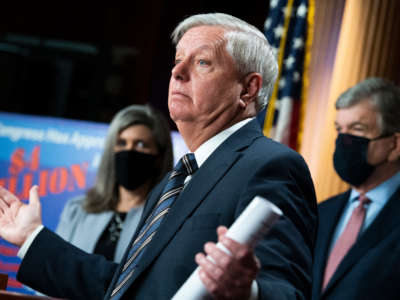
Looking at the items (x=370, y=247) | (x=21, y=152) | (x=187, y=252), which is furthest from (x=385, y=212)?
(x=21, y=152)

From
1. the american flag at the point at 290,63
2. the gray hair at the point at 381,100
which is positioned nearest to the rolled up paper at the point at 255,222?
the gray hair at the point at 381,100

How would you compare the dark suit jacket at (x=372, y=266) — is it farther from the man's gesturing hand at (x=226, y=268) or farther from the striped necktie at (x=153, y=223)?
the man's gesturing hand at (x=226, y=268)

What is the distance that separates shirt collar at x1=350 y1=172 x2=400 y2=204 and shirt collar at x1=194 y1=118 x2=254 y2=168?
4.71ft

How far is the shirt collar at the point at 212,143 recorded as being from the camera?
1.75 meters

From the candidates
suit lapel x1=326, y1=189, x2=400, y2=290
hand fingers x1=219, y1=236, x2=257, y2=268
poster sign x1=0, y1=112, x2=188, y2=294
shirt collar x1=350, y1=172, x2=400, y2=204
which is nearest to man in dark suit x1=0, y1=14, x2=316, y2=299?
hand fingers x1=219, y1=236, x2=257, y2=268

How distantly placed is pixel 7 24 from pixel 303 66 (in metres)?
3.45

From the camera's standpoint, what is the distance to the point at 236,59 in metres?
1.87

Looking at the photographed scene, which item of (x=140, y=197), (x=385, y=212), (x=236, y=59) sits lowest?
(x=140, y=197)

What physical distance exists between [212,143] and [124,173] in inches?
70.2

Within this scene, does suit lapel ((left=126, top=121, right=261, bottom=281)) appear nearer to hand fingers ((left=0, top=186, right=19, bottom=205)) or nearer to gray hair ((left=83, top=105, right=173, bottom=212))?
hand fingers ((left=0, top=186, right=19, bottom=205))

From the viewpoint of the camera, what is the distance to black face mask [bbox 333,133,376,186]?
3.10 meters

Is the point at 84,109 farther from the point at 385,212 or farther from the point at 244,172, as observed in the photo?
the point at 244,172

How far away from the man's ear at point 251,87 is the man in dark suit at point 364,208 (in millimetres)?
1220

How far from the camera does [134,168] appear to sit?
3500mm
